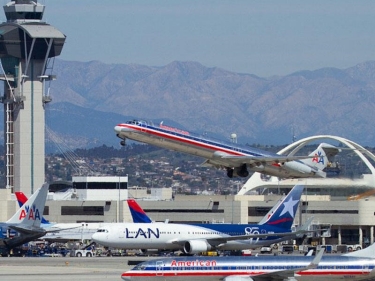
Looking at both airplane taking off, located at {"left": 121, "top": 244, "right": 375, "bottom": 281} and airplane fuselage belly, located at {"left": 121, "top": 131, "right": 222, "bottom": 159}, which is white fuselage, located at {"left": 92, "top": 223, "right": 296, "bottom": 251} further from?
airplane taking off, located at {"left": 121, "top": 244, "right": 375, "bottom": 281}

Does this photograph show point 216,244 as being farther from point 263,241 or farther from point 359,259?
point 359,259

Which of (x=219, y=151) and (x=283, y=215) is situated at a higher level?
(x=219, y=151)

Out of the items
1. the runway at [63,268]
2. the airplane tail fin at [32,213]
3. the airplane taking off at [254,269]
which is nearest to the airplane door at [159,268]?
the airplane taking off at [254,269]

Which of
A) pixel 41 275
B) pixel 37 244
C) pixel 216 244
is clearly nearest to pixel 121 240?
pixel 216 244

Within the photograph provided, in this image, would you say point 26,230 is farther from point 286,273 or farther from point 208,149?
point 286,273

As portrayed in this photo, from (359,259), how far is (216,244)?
52006mm

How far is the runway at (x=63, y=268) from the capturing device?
10519cm

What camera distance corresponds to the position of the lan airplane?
452 ft

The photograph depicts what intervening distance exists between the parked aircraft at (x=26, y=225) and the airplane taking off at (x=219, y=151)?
24377 mm

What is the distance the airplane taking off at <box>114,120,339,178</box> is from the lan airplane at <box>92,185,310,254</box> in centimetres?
849

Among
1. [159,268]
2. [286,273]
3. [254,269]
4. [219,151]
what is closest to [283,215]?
[219,151]

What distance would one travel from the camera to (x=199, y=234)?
470 ft

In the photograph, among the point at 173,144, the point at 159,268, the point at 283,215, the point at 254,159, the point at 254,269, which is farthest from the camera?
→ the point at 283,215

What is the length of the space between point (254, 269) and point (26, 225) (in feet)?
199
